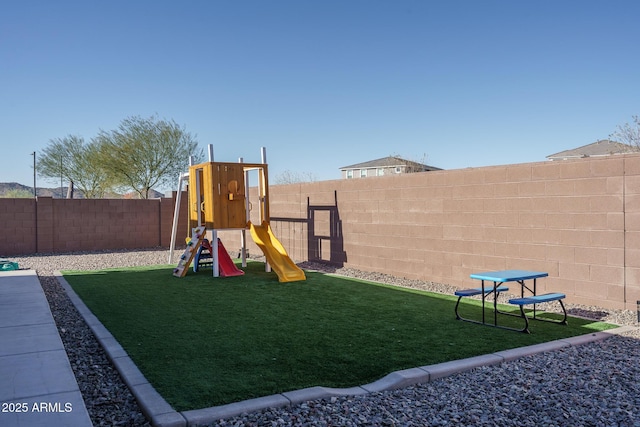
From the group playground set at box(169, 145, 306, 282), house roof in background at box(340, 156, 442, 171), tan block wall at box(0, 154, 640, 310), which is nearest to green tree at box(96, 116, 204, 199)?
house roof in background at box(340, 156, 442, 171)

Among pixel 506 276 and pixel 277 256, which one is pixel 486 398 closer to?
pixel 506 276

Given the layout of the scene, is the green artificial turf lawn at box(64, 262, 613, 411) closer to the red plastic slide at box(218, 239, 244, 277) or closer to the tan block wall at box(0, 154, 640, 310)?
the tan block wall at box(0, 154, 640, 310)

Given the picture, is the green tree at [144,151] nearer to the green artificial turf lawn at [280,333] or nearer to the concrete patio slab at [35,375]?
the green artificial turf lawn at [280,333]

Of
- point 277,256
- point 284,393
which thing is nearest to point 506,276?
point 284,393

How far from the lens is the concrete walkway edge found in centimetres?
298

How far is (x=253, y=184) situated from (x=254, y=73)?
4372 millimetres

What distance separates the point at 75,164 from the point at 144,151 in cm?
534

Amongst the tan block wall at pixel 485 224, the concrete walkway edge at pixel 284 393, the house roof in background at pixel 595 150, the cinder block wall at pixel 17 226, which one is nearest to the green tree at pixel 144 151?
the cinder block wall at pixel 17 226

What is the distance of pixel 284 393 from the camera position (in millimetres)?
3357

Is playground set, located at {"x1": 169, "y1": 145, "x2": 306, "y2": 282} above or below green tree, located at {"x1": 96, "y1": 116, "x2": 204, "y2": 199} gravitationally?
below

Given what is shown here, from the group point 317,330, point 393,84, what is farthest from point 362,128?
point 317,330

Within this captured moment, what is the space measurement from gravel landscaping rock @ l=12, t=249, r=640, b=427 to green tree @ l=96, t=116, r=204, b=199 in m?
25.3

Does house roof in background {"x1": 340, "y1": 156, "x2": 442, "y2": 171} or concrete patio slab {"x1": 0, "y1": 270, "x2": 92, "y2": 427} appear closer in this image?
concrete patio slab {"x1": 0, "y1": 270, "x2": 92, "y2": 427}

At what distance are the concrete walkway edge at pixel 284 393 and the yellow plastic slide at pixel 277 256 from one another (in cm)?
445
